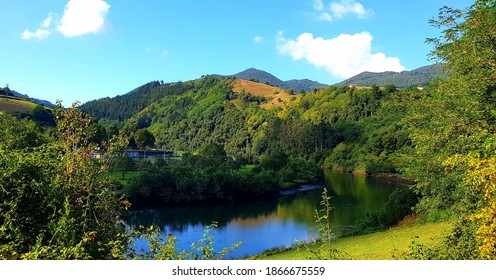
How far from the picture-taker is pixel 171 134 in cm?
15162

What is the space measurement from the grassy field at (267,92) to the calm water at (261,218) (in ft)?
357

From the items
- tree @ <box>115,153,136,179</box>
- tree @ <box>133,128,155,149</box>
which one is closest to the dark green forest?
tree @ <box>115,153,136,179</box>

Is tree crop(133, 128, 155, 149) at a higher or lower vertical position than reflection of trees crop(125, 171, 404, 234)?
higher

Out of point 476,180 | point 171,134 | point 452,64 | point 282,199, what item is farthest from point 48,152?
point 171,134

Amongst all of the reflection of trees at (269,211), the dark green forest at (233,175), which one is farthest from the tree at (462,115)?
the reflection of trees at (269,211)

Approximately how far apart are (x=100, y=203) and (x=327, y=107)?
127m

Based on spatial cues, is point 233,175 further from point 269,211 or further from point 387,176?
point 387,176

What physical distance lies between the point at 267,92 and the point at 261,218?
478ft

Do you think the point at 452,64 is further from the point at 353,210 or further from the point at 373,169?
the point at 373,169

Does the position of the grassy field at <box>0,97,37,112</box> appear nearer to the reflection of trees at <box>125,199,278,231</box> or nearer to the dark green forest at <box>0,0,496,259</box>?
the dark green forest at <box>0,0,496,259</box>

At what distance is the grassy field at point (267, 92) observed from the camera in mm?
161212

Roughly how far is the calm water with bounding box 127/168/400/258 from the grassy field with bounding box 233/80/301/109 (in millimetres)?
108756

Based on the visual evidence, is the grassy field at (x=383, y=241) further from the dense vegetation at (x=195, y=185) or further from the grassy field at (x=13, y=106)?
the grassy field at (x=13, y=106)

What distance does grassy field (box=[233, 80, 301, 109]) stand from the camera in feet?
529
